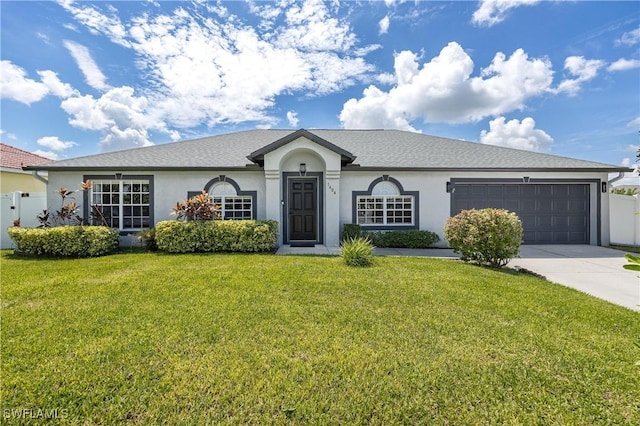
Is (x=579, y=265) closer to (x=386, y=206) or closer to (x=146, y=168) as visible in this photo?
(x=386, y=206)

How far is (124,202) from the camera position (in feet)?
37.5

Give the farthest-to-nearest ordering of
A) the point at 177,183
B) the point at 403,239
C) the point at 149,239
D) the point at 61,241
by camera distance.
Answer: the point at 177,183 → the point at 403,239 → the point at 149,239 → the point at 61,241

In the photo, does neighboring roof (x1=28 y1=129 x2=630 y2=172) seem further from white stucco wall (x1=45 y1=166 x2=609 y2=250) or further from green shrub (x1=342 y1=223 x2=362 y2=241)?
green shrub (x1=342 y1=223 x2=362 y2=241)

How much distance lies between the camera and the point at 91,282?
613cm

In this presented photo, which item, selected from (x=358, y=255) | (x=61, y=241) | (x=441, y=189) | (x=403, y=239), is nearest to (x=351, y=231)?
(x=403, y=239)

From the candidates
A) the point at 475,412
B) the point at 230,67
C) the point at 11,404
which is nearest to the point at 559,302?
the point at 475,412

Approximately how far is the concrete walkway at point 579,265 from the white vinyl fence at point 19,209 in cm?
1051

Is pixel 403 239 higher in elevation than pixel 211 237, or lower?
lower

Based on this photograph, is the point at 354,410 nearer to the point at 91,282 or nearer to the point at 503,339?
the point at 503,339

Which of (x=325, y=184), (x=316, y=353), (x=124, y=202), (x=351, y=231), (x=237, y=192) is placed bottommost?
(x=316, y=353)

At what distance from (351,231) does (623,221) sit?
12.0m

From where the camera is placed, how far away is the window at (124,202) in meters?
11.4

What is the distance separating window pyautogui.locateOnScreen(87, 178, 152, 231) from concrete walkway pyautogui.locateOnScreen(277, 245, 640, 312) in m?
6.20

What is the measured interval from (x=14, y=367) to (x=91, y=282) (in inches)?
138
